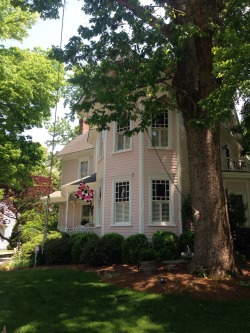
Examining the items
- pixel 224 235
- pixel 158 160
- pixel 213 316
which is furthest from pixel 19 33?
pixel 213 316

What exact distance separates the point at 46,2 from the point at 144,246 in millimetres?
9371

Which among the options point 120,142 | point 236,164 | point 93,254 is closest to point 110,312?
point 93,254

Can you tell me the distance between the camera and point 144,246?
12711 mm

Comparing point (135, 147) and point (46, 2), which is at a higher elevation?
point (46, 2)

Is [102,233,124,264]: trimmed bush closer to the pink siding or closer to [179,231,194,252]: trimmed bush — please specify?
the pink siding

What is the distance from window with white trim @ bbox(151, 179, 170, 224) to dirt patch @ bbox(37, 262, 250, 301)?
4.27 metres

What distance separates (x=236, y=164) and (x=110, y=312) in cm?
1632

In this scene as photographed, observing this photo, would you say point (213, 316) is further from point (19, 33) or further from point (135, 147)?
point (19, 33)

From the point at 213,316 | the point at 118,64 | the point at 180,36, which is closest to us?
the point at 213,316

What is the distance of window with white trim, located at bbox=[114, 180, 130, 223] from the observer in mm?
14689

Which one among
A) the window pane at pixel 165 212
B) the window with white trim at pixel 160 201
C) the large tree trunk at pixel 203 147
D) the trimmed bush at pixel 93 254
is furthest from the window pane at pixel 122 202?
the large tree trunk at pixel 203 147

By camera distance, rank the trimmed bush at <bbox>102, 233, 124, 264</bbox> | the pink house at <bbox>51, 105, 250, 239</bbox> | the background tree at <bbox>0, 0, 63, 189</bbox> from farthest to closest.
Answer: the background tree at <bbox>0, 0, 63, 189</bbox>
the pink house at <bbox>51, 105, 250, 239</bbox>
the trimmed bush at <bbox>102, 233, 124, 264</bbox>

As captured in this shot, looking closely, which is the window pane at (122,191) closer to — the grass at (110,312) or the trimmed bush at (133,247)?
the trimmed bush at (133,247)

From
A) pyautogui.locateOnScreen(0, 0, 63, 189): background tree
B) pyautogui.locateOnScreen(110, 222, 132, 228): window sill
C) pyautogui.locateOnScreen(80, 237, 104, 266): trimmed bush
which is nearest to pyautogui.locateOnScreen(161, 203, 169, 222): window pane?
pyautogui.locateOnScreen(110, 222, 132, 228): window sill
